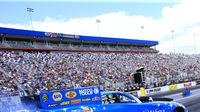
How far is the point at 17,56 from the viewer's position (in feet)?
101

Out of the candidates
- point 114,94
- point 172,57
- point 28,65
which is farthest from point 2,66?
point 172,57

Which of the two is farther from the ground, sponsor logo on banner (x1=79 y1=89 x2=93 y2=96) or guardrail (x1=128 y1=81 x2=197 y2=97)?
sponsor logo on banner (x1=79 y1=89 x2=93 y2=96)

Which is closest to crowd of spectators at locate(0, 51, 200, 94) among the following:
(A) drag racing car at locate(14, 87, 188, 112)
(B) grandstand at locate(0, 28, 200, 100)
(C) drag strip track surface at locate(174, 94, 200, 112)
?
(B) grandstand at locate(0, 28, 200, 100)

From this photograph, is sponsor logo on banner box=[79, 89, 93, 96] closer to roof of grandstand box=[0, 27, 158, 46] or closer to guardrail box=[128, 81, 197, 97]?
guardrail box=[128, 81, 197, 97]

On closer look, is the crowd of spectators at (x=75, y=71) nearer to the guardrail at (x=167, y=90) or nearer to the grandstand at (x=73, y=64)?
the grandstand at (x=73, y=64)

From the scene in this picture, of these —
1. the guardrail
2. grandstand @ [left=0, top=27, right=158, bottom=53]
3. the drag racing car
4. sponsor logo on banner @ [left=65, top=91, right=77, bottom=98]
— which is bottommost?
the guardrail

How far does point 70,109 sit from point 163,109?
357 centimetres

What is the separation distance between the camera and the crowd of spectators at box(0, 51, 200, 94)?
26.0 meters

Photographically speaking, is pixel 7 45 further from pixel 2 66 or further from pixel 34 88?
pixel 34 88

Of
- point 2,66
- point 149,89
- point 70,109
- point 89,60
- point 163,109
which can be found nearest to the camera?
point 70,109

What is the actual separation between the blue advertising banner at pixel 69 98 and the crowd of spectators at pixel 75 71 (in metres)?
12.3

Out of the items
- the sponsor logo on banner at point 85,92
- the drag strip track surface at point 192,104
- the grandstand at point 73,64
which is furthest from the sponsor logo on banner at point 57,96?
the grandstand at point 73,64

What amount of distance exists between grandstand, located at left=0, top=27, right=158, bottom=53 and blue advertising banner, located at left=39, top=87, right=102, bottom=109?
25.7m

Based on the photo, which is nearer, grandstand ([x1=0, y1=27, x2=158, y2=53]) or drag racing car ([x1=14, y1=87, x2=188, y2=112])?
drag racing car ([x1=14, y1=87, x2=188, y2=112])
